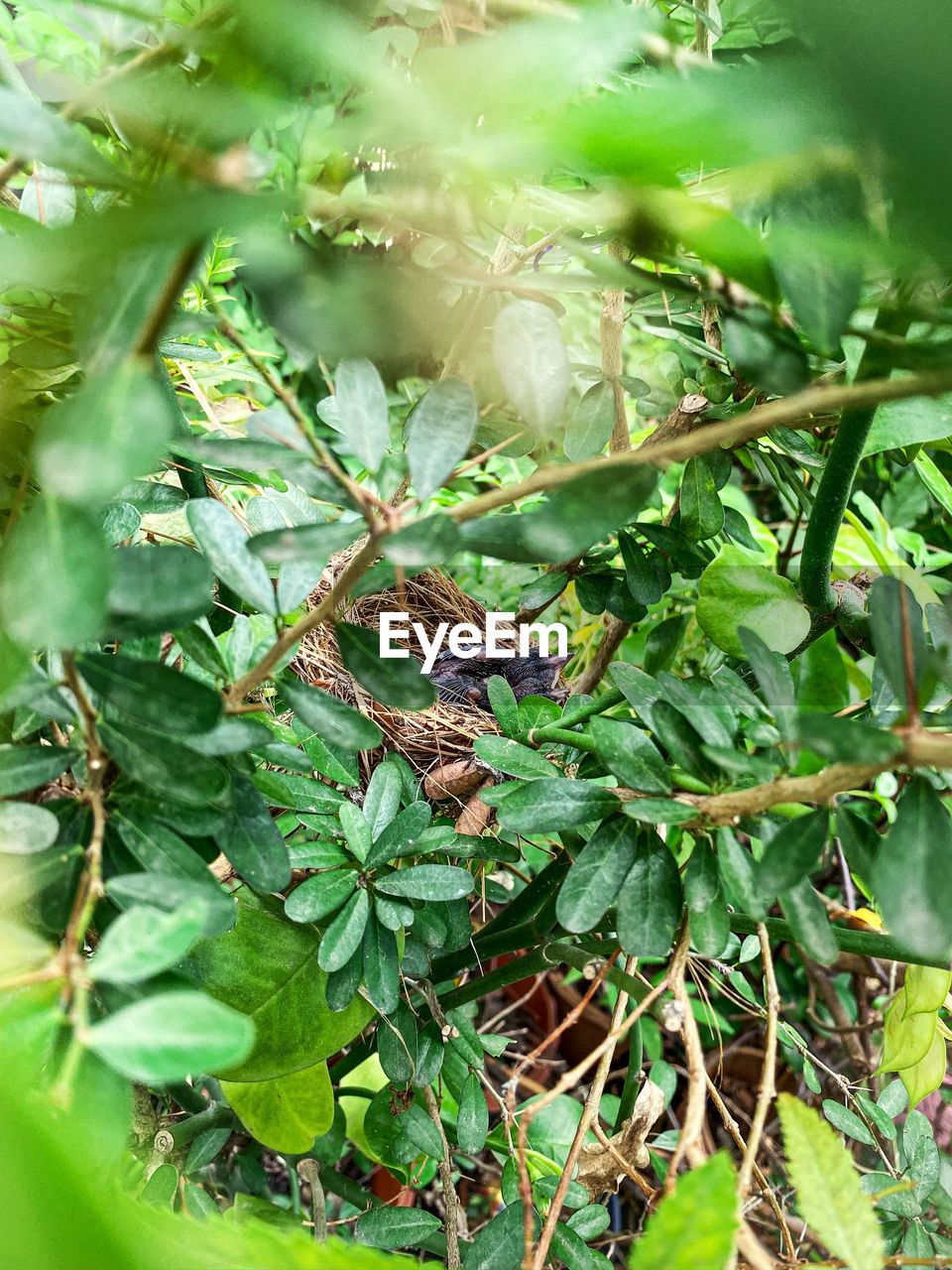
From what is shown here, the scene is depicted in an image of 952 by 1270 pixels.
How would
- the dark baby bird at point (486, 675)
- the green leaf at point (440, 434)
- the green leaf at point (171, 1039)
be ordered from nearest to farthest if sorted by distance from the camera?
1. the green leaf at point (171, 1039)
2. the green leaf at point (440, 434)
3. the dark baby bird at point (486, 675)

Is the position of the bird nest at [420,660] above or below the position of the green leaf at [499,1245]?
below

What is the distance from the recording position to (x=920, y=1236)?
52 cm

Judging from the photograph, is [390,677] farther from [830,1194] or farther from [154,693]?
[830,1194]

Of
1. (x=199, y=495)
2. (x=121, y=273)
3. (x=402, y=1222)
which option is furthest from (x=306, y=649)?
(x=121, y=273)

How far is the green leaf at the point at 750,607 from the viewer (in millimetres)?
478

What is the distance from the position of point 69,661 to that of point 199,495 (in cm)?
28

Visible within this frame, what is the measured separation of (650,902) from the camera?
344 millimetres

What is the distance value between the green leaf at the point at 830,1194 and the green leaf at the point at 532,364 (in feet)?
0.83

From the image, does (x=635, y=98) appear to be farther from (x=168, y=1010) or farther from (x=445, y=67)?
(x=168, y=1010)

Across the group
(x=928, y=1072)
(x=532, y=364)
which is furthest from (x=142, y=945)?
(x=928, y=1072)

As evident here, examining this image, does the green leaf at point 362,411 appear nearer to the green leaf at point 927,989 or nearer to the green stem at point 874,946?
the green stem at point 874,946

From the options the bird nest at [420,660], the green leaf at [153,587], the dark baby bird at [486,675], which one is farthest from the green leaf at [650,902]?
the dark baby bird at [486,675]

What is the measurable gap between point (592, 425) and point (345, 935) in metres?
0.32

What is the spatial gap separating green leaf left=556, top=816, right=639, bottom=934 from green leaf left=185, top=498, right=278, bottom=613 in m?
0.17
